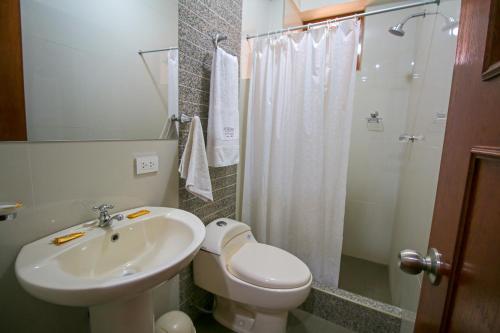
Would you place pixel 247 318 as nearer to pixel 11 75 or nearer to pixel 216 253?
pixel 216 253

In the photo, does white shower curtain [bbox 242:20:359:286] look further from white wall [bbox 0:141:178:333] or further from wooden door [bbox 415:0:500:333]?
wooden door [bbox 415:0:500:333]

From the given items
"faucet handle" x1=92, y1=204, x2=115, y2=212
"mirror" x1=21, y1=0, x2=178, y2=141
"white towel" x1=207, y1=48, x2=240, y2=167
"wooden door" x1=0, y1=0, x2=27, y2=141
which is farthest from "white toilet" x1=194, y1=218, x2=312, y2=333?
"wooden door" x1=0, y1=0, x2=27, y2=141

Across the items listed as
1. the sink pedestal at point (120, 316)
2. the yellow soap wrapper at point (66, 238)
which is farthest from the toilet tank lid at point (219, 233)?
the yellow soap wrapper at point (66, 238)

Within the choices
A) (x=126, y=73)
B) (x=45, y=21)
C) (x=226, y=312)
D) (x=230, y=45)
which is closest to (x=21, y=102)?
(x=45, y=21)

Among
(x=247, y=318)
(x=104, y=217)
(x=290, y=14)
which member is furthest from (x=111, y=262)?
(x=290, y=14)

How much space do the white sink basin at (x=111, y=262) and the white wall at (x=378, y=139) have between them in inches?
68.1

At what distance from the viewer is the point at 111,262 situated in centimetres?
88

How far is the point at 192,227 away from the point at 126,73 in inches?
29.1

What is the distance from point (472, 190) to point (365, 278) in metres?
1.90

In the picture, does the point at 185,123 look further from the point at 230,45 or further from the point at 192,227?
the point at 230,45

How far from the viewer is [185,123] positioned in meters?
1.30

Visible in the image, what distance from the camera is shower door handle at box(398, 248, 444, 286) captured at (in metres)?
0.45

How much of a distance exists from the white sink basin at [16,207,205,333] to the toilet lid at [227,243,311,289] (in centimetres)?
Answer: 44

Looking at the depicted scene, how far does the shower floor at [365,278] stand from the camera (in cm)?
176
